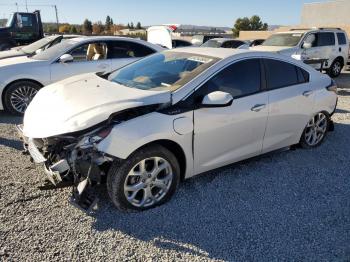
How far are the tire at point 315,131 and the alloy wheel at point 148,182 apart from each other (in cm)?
252

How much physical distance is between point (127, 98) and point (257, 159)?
7.20ft

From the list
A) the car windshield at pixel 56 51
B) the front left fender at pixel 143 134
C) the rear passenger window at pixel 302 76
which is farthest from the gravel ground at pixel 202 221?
the car windshield at pixel 56 51

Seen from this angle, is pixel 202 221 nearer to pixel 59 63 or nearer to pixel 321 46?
pixel 59 63

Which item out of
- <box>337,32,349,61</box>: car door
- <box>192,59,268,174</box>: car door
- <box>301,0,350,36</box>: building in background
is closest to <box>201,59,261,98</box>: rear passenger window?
<box>192,59,268,174</box>: car door

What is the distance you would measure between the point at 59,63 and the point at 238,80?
4.40 metres

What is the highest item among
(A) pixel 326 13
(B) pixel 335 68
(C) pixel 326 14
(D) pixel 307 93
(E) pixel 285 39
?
(A) pixel 326 13

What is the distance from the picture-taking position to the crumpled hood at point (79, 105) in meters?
3.30

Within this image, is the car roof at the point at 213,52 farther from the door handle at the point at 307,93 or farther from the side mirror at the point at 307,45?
the side mirror at the point at 307,45

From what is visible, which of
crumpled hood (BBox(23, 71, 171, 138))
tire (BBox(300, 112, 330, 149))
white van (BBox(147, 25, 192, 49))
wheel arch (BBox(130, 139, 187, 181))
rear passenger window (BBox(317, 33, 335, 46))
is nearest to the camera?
crumpled hood (BBox(23, 71, 171, 138))

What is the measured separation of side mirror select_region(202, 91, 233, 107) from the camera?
11.8 feet

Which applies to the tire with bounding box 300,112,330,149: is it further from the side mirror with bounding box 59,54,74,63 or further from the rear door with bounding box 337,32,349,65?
the rear door with bounding box 337,32,349,65

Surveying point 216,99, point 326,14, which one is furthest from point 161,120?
point 326,14

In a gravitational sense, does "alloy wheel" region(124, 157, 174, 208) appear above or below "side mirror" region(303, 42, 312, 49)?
below

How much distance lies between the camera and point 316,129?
5355mm
